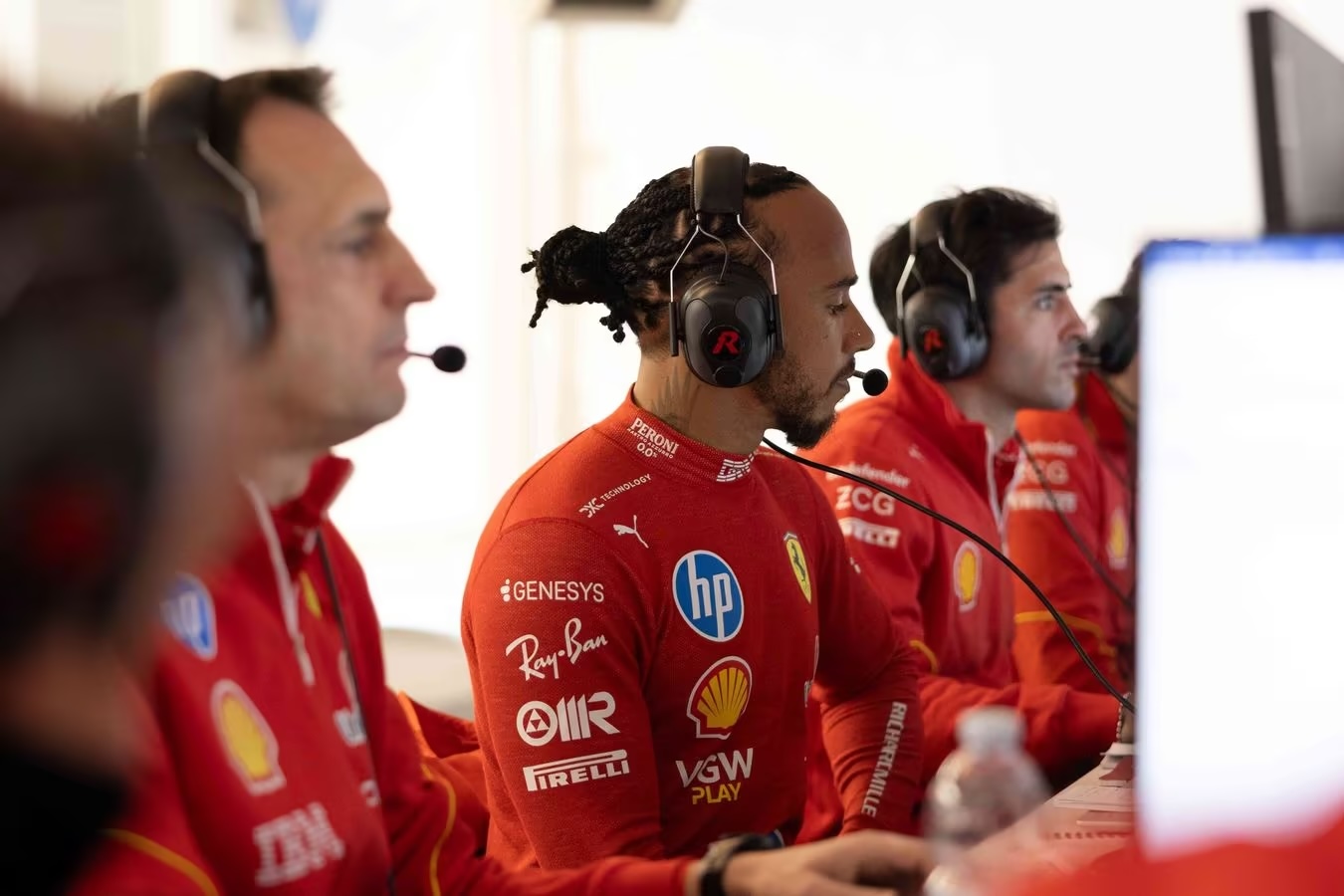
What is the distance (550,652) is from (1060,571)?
4.22 feet

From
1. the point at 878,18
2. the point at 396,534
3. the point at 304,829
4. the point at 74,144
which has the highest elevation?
the point at 878,18

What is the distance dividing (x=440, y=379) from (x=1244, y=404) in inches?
120

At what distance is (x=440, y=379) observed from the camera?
11.6 ft

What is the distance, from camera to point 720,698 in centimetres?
145

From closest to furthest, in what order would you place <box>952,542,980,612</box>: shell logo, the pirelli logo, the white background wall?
the pirelli logo < <box>952,542,980,612</box>: shell logo < the white background wall

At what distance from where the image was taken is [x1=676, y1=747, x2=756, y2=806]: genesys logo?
1.43 meters

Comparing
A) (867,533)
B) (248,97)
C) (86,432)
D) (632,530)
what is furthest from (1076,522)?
(86,432)

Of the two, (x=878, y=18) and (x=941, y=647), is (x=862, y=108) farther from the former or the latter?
(x=941, y=647)

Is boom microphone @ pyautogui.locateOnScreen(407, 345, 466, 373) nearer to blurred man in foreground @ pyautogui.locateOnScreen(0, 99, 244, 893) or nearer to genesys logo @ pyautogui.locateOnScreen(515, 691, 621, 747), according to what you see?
genesys logo @ pyautogui.locateOnScreen(515, 691, 621, 747)

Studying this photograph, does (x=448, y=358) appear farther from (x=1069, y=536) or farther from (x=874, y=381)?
(x=1069, y=536)

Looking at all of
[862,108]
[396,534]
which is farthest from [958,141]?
[396,534]

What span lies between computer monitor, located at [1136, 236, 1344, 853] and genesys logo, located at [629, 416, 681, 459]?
0.93 metres

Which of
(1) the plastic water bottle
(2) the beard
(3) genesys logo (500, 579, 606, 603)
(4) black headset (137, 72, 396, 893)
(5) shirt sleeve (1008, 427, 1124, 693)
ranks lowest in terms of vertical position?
(5) shirt sleeve (1008, 427, 1124, 693)

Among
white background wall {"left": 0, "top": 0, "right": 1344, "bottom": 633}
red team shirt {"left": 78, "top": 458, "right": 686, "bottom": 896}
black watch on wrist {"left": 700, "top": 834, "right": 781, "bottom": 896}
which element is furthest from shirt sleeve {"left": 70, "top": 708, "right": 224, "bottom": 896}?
white background wall {"left": 0, "top": 0, "right": 1344, "bottom": 633}
